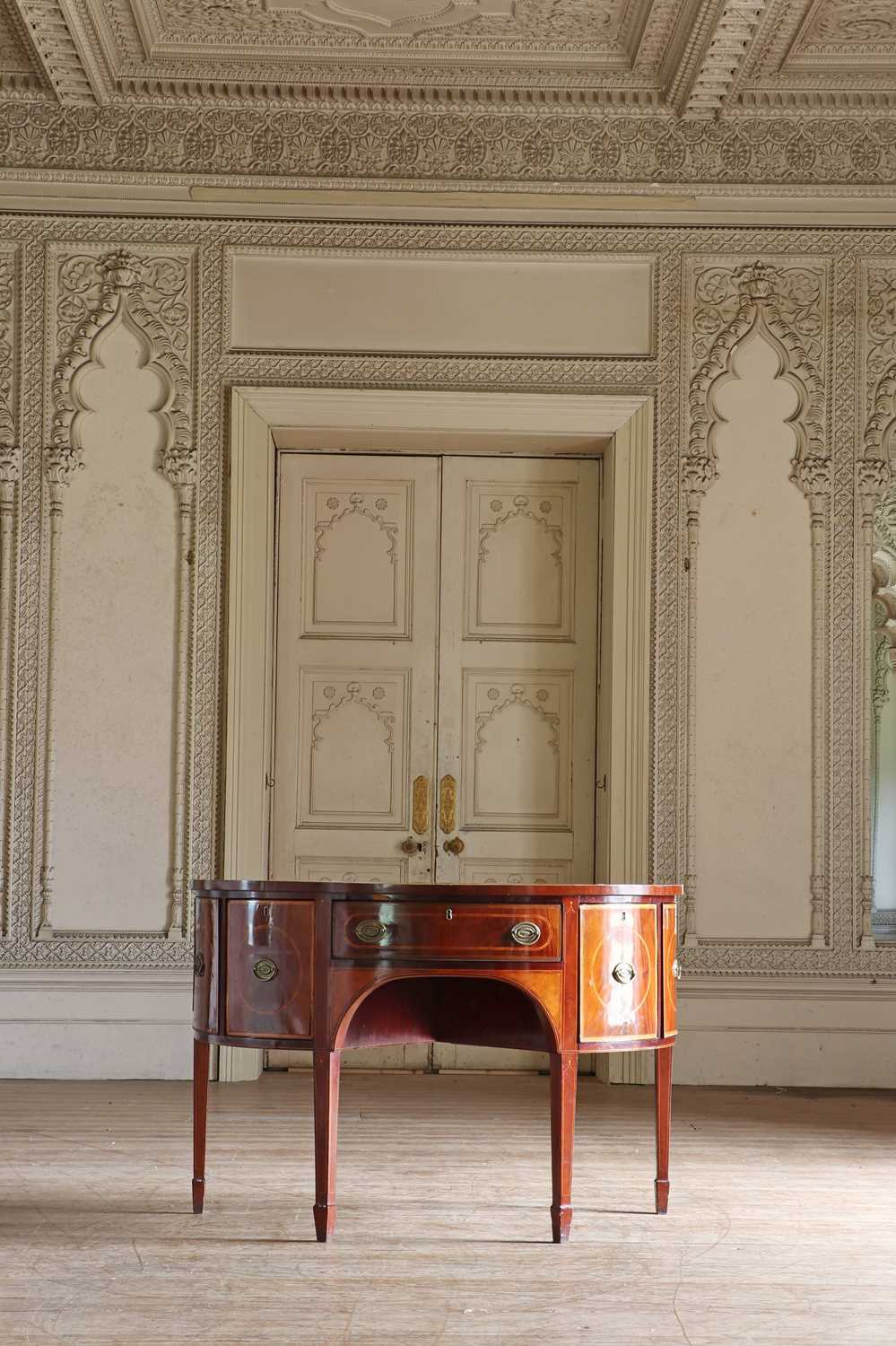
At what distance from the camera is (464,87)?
5.68m

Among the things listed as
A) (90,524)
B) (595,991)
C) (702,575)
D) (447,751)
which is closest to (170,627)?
(90,524)

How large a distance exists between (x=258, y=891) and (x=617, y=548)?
9.53 feet

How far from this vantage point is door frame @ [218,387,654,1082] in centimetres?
563

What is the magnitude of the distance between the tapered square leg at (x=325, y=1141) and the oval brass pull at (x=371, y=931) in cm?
28

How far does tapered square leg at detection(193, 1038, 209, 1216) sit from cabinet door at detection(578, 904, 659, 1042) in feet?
3.20

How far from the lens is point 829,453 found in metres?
5.79

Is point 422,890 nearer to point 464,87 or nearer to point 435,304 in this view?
point 435,304

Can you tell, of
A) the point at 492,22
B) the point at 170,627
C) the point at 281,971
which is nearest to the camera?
the point at 281,971

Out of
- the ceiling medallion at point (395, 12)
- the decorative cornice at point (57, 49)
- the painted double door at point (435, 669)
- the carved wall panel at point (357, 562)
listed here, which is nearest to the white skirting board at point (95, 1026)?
the painted double door at point (435, 669)

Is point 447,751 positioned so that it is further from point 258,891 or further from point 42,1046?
point 258,891

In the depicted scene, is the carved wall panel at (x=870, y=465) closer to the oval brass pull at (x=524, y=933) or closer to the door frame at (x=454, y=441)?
the door frame at (x=454, y=441)

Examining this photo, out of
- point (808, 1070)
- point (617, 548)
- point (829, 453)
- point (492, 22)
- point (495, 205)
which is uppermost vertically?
point (492, 22)

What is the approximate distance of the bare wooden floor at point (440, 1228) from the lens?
2.65 m

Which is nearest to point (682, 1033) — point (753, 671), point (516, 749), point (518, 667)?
point (516, 749)
